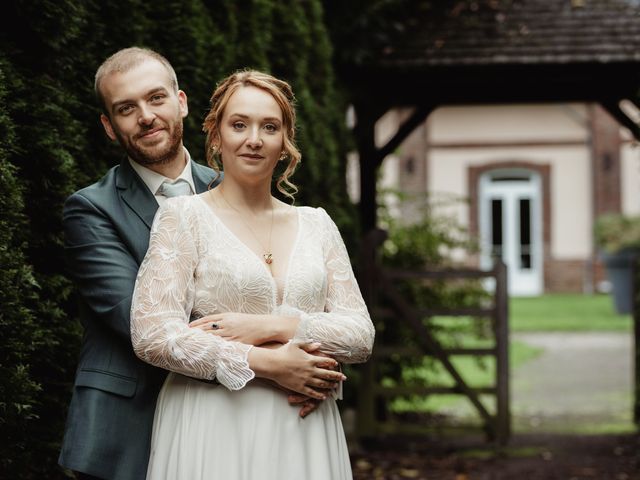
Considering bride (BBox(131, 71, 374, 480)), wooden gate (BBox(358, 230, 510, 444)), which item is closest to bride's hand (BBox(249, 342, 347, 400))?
bride (BBox(131, 71, 374, 480))

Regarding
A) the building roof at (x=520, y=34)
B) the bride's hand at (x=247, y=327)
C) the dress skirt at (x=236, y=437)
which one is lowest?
the dress skirt at (x=236, y=437)

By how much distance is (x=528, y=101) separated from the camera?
976 cm

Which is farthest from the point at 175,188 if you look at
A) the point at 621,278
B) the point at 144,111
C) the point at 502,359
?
the point at 621,278

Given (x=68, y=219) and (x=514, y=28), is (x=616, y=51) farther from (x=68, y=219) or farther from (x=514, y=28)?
(x=68, y=219)

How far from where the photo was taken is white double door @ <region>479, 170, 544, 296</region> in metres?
24.0

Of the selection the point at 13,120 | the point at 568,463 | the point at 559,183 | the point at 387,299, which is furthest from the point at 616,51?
the point at 559,183

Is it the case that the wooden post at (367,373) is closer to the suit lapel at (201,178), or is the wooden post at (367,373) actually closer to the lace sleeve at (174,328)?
the suit lapel at (201,178)

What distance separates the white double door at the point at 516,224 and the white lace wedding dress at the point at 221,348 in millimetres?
21683

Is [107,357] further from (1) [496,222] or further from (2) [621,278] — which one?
(1) [496,222]

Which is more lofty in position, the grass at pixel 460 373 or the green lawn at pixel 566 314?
the green lawn at pixel 566 314

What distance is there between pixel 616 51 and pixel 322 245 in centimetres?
671

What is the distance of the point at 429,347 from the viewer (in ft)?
28.6

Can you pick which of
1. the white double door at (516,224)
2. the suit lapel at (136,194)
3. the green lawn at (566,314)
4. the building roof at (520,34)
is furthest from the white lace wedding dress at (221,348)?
the white double door at (516,224)

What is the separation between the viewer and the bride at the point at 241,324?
8.03 feet
